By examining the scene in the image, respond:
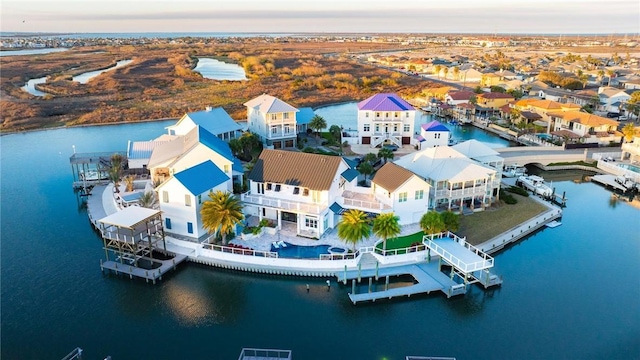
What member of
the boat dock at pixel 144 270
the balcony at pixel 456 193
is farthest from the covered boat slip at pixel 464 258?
the boat dock at pixel 144 270

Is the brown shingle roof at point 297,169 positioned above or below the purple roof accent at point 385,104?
below

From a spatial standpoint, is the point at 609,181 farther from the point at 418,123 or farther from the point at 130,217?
the point at 130,217

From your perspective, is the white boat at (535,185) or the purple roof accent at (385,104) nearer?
the white boat at (535,185)

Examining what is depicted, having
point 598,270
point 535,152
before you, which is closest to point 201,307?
point 598,270

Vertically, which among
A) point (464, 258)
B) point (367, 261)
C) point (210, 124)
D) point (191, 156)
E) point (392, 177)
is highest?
point (191, 156)

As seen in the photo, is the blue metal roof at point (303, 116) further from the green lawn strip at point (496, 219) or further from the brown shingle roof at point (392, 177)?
the green lawn strip at point (496, 219)

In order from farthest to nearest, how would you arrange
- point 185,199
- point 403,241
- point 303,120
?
point 303,120 → point 403,241 → point 185,199

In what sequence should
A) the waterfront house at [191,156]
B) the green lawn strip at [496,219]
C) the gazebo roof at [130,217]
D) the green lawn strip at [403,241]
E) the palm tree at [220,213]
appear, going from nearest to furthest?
the gazebo roof at [130,217] < the palm tree at [220,213] < the green lawn strip at [403,241] < the green lawn strip at [496,219] < the waterfront house at [191,156]

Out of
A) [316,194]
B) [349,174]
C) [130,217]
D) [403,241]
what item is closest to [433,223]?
[403,241]
